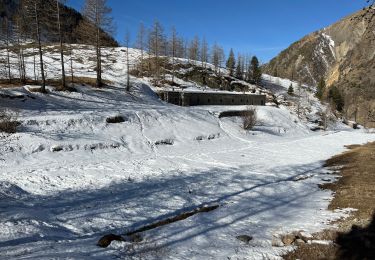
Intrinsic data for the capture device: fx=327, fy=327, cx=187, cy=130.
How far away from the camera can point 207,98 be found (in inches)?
2367

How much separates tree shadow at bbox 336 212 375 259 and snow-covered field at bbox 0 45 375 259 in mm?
1286

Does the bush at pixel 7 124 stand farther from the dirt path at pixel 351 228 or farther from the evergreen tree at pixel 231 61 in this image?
the evergreen tree at pixel 231 61

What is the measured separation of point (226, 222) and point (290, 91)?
4337 inches

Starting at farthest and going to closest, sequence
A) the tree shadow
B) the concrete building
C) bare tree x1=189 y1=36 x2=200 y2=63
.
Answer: bare tree x1=189 y1=36 x2=200 y2=63, the concrete building, the tree shadow

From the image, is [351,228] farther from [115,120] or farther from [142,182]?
[115,120]

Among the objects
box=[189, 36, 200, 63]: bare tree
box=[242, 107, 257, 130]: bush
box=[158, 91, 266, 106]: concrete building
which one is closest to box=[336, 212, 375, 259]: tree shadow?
box=[242, 107, 257, 130]: bush

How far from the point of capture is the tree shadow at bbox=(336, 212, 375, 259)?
30.3 ft

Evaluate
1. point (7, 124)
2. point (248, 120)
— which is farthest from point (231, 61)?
point (7, 124)

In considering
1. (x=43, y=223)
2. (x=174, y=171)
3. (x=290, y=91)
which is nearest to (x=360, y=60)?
(x=290, y=91)

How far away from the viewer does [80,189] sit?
58.8ft

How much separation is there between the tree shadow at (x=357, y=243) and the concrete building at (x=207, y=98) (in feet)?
145

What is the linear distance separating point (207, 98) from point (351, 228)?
163 ft

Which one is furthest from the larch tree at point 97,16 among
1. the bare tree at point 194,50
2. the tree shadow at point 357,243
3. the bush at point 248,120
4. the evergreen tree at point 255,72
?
the evergreen tree at point 255,72

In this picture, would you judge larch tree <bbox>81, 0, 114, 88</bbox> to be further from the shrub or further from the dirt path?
the dirt path
